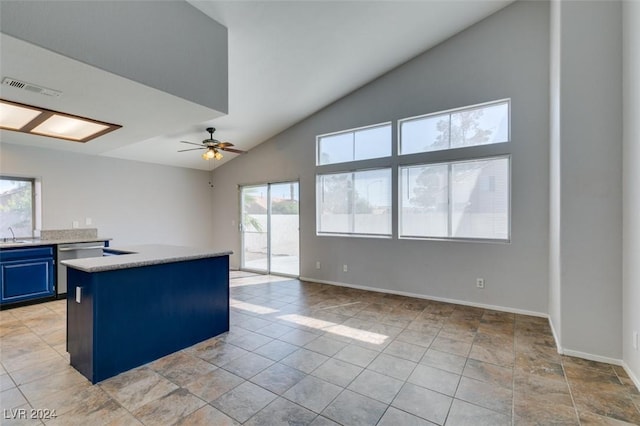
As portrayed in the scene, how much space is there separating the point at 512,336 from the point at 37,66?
4899 mm

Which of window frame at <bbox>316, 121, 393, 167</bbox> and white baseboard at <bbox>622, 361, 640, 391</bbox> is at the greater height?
window frame at <bbox>316, 121, 393, 167</bbox>

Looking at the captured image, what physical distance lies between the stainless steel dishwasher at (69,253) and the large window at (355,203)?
3844 millimetres

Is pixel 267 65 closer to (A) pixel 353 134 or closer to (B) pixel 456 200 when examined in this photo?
(A) pixel 353 134

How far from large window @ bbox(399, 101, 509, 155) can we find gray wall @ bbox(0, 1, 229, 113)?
9.45 ft

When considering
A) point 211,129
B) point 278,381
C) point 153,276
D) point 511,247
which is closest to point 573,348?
point 511,247

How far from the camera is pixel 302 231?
5922 millimetres

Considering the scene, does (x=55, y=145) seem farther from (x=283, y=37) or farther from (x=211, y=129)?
(x=283, y=37)

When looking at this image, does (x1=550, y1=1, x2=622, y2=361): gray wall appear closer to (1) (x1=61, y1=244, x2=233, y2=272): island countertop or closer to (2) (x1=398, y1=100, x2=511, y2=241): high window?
(2) (x1=398, y1=100, x2=511, y2=241): high window

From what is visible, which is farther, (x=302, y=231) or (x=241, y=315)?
(x=302, y=231)

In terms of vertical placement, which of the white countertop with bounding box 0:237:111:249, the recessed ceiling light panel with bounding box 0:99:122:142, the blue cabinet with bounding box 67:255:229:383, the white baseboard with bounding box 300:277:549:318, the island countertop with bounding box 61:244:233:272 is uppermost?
the recessed ceiling light panel with bounding box 0:99:122:142

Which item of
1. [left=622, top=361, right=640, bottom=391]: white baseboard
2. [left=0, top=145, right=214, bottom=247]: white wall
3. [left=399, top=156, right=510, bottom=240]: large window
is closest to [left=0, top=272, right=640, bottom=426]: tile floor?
[left=622, top=361, right=640, bottom=391]: white baseboard

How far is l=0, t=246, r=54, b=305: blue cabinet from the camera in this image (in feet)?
13.3

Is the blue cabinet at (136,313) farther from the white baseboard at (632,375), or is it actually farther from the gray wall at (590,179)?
the white baseboard at (632,375)

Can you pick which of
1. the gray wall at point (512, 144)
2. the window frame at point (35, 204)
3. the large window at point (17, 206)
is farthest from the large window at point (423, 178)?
the large window at point (17, 206)
